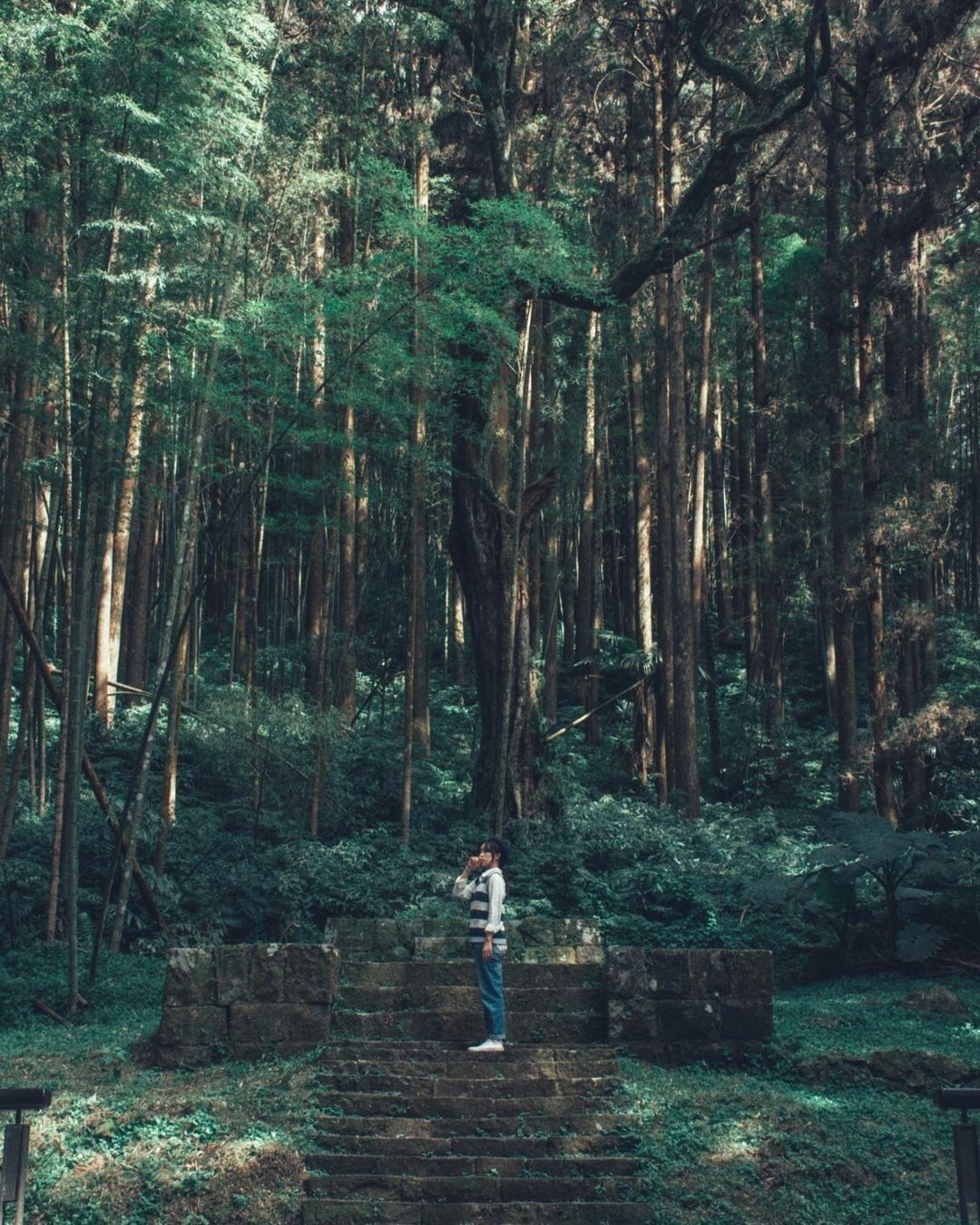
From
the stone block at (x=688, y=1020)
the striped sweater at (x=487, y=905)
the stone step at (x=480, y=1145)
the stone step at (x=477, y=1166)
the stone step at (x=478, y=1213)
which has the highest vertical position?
the striped sweater at (x=487, y=905)

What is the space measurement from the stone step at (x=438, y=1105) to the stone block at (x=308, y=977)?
0.86 m

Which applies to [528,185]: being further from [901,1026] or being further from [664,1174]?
[664,1174]

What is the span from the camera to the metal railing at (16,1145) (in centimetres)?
473

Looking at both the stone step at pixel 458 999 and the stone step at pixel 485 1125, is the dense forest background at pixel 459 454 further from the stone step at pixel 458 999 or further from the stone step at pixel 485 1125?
the stone step at pixel 485 1125

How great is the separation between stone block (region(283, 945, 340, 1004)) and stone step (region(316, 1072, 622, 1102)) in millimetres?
656

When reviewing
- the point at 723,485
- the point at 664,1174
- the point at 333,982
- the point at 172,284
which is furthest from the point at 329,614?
the point at 723,485

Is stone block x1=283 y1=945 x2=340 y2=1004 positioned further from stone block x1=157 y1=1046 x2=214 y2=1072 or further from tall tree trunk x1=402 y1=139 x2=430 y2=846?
tall tree trunk x1=402 y1=139 x2=430 y2=846

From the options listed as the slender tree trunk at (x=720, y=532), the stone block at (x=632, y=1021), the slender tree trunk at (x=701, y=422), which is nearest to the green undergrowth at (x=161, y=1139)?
the stone block at (x=632, y=1021)

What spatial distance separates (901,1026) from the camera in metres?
8.60

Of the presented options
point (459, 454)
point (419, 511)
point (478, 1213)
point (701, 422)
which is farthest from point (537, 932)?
point (701, 422)

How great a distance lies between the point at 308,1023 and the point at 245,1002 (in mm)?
402

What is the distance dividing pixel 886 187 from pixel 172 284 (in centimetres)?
996

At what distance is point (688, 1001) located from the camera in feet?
26.4

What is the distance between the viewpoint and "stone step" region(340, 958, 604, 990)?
855 centimetres
